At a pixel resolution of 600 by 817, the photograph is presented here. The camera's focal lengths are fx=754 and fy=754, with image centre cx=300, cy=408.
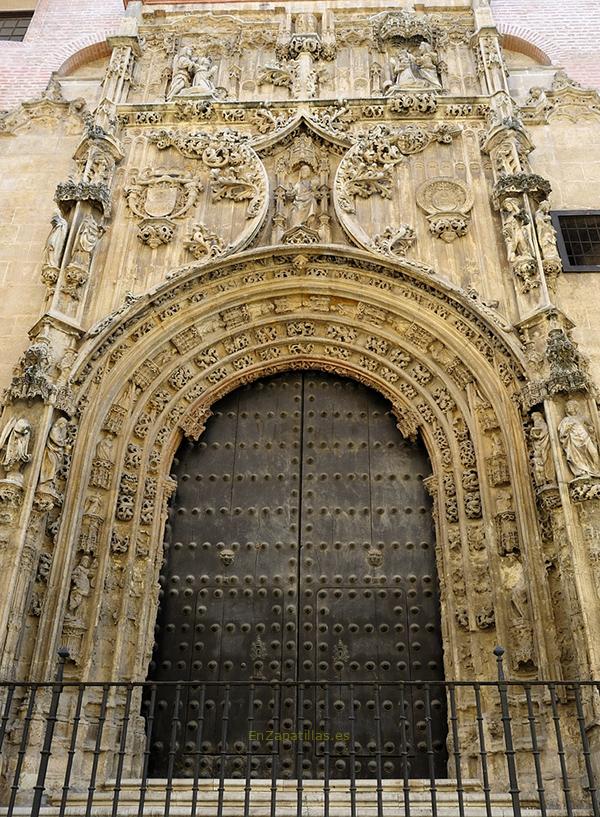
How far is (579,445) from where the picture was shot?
653 centimetres

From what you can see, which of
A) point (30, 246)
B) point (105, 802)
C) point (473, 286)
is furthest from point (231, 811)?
point (30, 246)

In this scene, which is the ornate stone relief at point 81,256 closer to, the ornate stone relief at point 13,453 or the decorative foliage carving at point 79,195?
the decorative foliage carving at point 79,195

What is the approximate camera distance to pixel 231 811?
535cm

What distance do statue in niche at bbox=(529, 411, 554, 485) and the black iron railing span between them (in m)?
1.73

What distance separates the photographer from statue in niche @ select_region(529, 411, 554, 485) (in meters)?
6.62

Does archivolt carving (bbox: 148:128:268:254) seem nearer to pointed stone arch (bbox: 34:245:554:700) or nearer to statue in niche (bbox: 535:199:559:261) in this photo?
pointed stone arch (bbox: 34:245:554:700)

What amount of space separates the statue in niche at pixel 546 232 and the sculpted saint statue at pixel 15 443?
5.49 meters

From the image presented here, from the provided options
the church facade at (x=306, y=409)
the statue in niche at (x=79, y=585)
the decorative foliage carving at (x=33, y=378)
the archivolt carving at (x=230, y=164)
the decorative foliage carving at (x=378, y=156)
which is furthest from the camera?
the decorative foliage carving at (x=378, y=156)

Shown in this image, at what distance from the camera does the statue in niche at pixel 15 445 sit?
6.64m

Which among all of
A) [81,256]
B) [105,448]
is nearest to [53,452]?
[105,448]

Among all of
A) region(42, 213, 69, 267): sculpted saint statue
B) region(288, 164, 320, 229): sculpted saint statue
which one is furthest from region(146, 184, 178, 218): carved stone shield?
region(288, 164, 320, 229): sculpted saint statue

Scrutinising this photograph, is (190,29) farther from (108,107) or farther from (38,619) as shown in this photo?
(38,619)

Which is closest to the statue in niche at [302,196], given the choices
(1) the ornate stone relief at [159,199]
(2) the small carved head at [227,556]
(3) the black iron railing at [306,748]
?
(1) the ornate stone relief at [159,199]

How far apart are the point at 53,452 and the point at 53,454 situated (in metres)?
0.02
